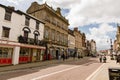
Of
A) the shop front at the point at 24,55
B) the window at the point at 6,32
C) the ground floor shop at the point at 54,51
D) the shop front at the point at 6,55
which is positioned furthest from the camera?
the ground floor shop at the point at 54,51

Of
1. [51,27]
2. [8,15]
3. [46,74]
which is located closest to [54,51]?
[51,27]

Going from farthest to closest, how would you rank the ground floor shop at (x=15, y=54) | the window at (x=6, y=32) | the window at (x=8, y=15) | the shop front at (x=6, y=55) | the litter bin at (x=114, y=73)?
the window at (x=8, y=15) < the window at (x=6, y=32) < the ground floor shop at (x=15, y=54) < the shop front at (x=6, y=55) < the litter bin at (x=114, y=73)

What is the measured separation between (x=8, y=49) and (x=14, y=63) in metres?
2.25

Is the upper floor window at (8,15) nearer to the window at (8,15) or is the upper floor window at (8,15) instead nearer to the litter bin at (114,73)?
the window at (8,15)

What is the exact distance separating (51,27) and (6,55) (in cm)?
1663

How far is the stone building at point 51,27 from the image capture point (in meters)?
32.9

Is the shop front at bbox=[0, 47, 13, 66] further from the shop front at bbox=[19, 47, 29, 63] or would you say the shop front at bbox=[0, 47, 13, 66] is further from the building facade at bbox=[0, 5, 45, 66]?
the shop front at bbox=[19, 47, 29, 63]

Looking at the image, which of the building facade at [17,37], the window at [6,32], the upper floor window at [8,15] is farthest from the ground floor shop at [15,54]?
the upper floor window at [8,15]

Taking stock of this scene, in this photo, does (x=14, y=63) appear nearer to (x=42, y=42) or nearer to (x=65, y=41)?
(x=42, y=42)

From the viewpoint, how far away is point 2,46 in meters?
19.4

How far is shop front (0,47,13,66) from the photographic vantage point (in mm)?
19766

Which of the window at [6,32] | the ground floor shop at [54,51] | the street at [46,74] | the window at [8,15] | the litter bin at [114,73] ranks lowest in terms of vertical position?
the street at [46,74]

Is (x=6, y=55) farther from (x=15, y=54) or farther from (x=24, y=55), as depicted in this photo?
(x=24, y=55)

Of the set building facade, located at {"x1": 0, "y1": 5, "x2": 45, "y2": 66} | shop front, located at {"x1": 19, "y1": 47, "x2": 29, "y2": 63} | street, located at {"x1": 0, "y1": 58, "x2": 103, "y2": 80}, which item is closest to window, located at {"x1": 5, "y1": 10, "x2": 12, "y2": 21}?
building facade, located at {"x1": 0, "y1": 5, "x2": 45, "y2": 66}
